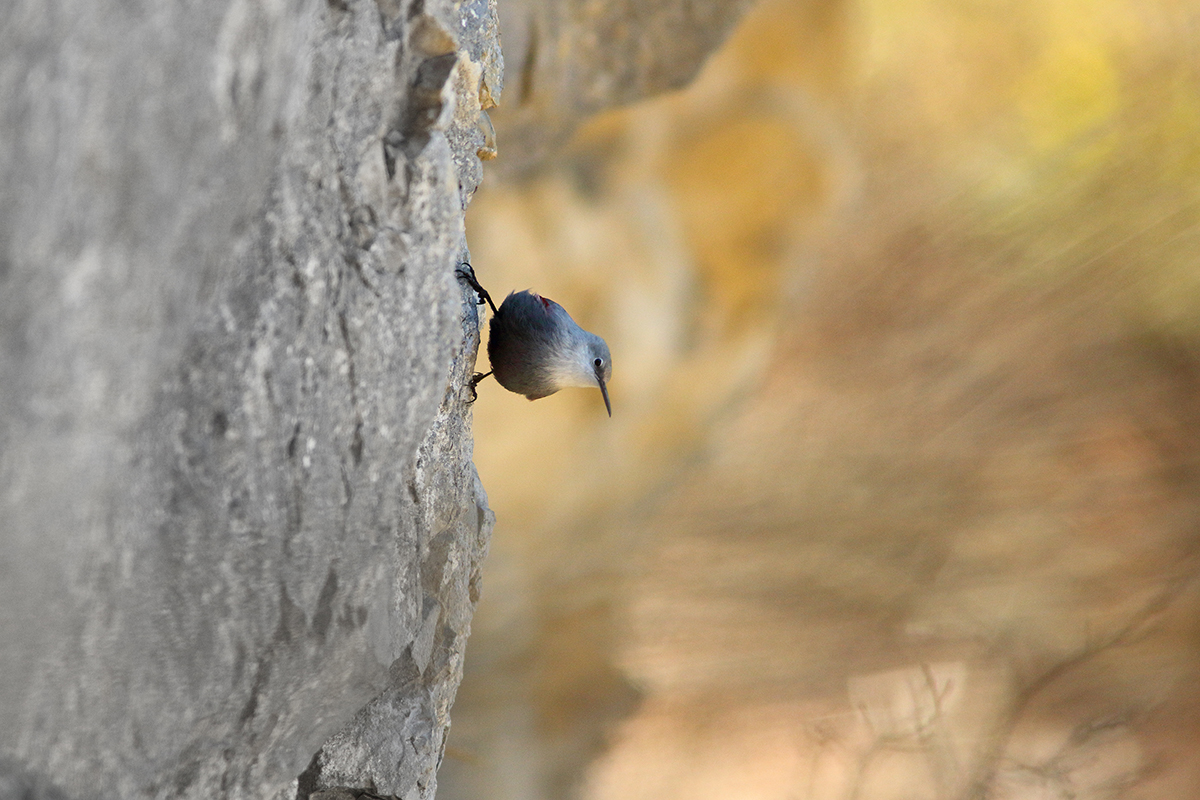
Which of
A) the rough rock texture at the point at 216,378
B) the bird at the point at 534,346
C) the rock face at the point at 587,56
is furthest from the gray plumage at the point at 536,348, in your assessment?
the rock face at the point at 587,56

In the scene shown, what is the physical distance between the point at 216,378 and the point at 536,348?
67cm

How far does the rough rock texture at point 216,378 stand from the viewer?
0.55 m

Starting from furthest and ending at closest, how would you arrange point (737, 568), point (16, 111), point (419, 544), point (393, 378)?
1. point (737, 568)
2. point (419, 544)
3. point (393, 378)
4. point (16, 111)

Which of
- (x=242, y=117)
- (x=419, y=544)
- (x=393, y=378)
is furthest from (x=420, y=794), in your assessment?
(x=242, y=117)

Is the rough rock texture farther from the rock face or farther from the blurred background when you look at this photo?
the blurred background

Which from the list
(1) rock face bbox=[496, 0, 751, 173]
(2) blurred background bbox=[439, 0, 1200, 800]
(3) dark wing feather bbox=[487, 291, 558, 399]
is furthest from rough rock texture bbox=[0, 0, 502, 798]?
(2) blurred background bbox=[439, 0, 1200, 800]

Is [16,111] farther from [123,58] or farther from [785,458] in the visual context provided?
[785,458]

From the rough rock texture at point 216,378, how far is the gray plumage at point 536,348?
307 millimetres

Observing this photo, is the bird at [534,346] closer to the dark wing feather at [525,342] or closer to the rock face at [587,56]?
the dark wing feather at [525,342]

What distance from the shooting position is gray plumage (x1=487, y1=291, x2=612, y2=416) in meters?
1.36

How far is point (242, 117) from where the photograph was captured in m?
0.66

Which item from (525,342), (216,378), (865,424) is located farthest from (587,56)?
(216,378)

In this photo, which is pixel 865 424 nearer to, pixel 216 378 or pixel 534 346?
pixel 534 346

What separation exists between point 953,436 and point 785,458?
47cm
